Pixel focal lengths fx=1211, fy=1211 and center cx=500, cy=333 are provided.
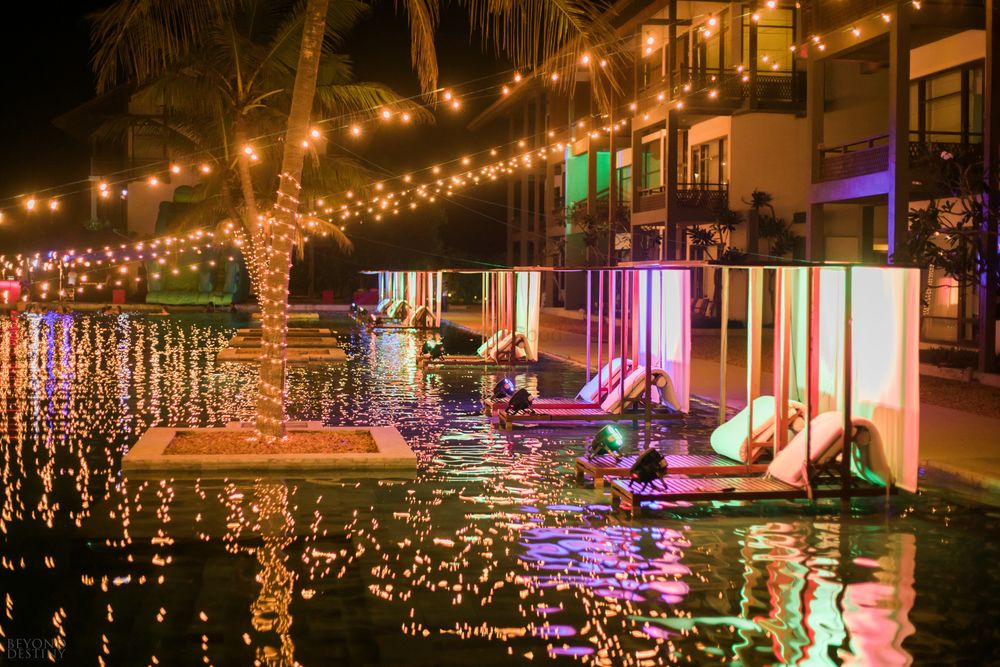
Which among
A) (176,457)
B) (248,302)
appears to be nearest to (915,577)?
(176,457)

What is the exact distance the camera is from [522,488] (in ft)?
38.6

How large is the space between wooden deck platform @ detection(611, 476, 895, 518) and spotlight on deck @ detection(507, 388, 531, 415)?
496 cm

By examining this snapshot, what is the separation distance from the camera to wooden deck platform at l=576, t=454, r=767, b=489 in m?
11.6

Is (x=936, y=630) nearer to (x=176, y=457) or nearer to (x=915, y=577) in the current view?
(x=915, y=577)

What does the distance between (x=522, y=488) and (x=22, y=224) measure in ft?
184

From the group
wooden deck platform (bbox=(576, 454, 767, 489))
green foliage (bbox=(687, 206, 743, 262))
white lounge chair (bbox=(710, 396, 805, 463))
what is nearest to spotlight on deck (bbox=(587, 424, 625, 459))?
wooden deck platform (bbox=(576, 454, 767, 489))

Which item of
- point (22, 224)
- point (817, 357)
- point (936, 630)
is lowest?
point (936, 630)

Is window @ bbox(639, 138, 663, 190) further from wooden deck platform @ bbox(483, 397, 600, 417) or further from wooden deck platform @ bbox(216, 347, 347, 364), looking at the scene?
wooden deck platform @ bbox(483, 397, 600, 417)

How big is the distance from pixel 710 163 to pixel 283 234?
102ft

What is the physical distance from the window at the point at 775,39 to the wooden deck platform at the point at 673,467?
28827 millimetres

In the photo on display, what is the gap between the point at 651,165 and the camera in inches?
1897

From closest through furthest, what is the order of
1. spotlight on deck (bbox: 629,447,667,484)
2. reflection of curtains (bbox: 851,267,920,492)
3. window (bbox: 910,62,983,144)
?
spotlight on deck (bbox: 629,447,667,484) → reflection of curtains (bbox: 851,267,920,492) → window (bbox: 910,62,983,144)

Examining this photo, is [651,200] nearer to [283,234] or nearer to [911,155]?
[911,155]

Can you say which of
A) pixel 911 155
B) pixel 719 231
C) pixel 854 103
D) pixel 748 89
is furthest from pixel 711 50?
pixel 911 155
